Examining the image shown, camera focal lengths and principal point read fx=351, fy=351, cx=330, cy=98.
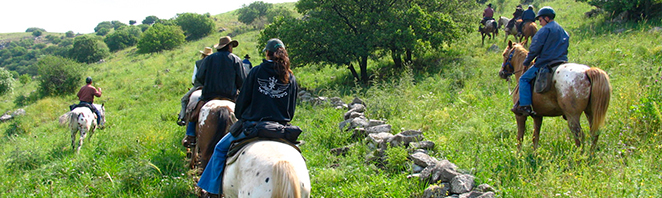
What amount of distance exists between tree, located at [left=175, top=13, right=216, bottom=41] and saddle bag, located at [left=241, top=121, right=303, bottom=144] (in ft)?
179

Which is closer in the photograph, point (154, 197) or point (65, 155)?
point (154, 197)

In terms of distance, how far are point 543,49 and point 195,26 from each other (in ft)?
179

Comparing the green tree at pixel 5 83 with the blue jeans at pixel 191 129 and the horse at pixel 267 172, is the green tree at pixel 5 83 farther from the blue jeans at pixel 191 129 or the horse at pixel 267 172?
the horse at pixel 267 172

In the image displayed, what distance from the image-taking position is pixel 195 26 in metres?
53.4

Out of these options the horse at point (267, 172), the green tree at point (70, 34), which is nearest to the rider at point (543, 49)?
the horse at point (267, 172)

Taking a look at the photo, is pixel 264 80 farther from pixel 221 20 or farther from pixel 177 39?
pixel 221 20

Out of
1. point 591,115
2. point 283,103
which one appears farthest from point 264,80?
point 591,115

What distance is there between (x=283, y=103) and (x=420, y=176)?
2.18m

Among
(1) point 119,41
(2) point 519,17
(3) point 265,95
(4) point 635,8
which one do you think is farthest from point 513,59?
(1) point 119,41

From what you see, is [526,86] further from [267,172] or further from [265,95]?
[267,172]

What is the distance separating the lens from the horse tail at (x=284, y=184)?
9.47 feet

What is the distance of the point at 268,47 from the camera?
3.57m

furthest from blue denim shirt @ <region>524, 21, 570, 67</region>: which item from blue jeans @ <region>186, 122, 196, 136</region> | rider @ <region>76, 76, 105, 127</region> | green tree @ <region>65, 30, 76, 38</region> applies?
green tree @ <region>65, 30, 76, 38</region>

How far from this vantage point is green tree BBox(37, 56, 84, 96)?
68.1 feet
